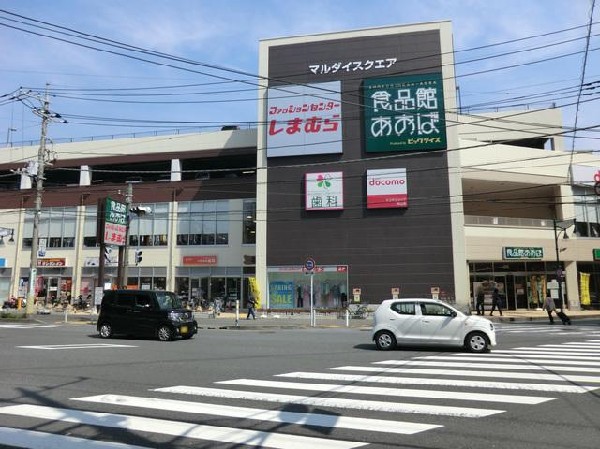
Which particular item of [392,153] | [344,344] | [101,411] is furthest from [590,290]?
[101,411]

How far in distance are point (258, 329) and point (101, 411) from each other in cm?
1791

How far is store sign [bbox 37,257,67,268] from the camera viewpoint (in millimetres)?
45250

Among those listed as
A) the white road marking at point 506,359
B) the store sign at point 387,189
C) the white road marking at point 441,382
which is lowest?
the white road marking at point 441,382

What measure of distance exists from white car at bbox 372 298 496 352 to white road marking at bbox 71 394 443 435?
8.14m

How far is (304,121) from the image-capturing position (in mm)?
37719

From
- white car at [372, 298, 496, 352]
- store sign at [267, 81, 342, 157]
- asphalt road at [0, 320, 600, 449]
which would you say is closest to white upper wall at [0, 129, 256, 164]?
store sign at [267, 81, 342, 157]

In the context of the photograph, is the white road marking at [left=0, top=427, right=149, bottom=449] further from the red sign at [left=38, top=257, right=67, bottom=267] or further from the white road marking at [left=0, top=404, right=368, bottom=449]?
the red sign at [left=38, top=257, right=67, bottom=267]

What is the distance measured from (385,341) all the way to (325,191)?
75.7 feet

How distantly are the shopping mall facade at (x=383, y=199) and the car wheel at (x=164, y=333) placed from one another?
51.4 feet

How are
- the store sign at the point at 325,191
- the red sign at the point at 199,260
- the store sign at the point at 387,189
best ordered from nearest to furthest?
1. the store sign at the point at 387,189
2. the store sign at the point at 325,191
3. the red sign at the point at 199,260

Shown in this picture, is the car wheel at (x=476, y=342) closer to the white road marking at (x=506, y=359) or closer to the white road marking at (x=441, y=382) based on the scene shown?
the white road marking at (x=506, y=359)

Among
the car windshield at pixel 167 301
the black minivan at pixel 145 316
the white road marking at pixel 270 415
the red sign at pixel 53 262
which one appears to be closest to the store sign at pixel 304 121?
the car windshield at pixel 167 301

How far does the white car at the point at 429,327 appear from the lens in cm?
1411

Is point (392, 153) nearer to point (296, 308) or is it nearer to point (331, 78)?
point (331, 78)
